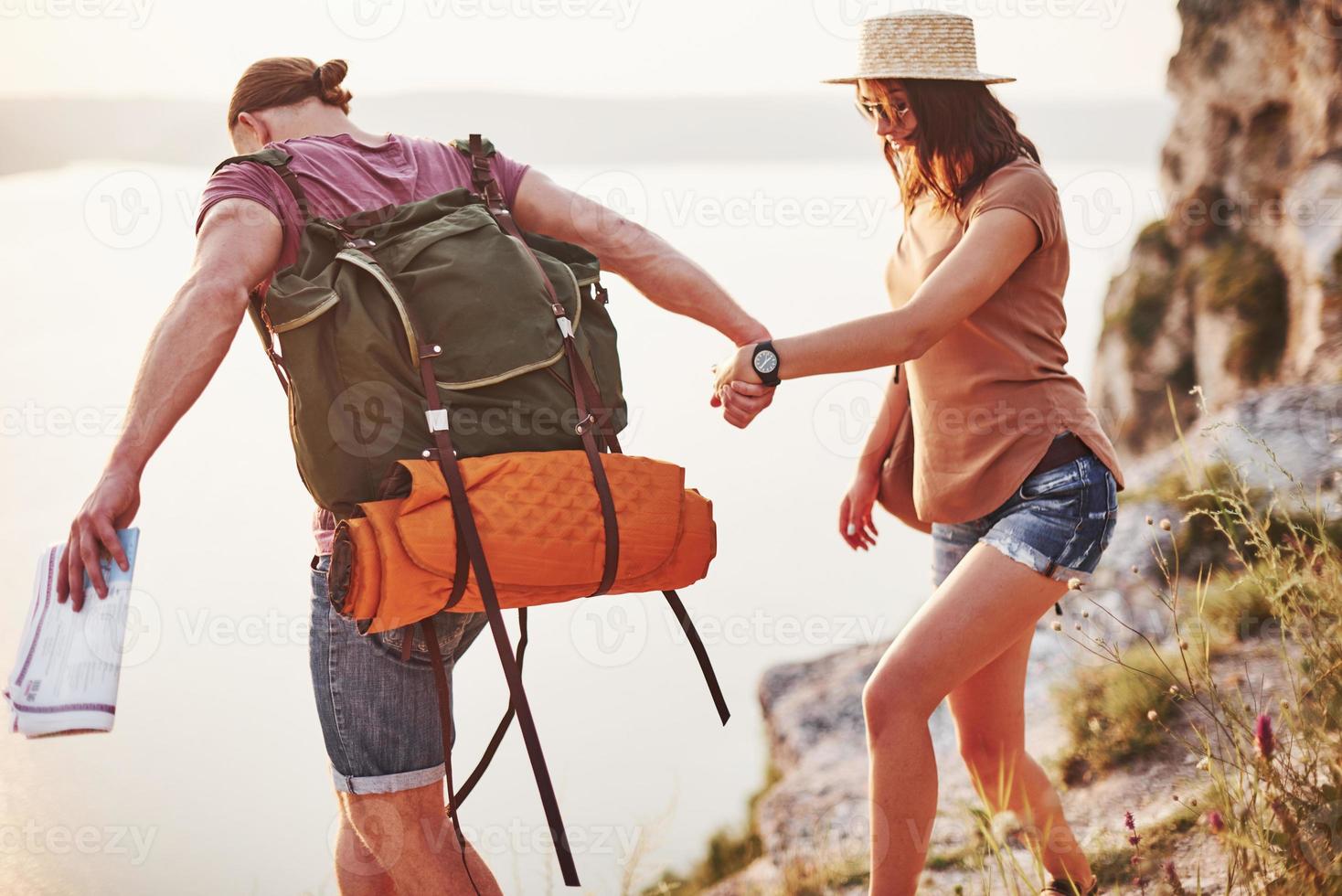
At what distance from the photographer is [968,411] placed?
8.33 feet

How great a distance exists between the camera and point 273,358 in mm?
2168

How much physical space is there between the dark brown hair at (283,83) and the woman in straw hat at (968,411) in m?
1.14

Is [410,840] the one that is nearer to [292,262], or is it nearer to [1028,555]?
[292,262]

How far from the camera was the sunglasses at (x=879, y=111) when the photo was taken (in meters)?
2.57

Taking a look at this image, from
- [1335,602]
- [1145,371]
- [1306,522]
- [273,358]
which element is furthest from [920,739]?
[1145,371]

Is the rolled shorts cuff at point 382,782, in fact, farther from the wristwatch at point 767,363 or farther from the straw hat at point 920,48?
the straw hat at point 920,48

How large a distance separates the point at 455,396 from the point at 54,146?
5692mm

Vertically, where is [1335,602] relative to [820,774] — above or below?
above

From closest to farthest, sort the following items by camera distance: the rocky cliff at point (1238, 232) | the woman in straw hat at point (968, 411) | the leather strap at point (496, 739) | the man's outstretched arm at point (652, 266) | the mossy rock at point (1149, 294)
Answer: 1. the leather strap at point (496, 739)
2. the woman in straw hat at point (968, 411)
3. the man's outstretched arm at point (652, 266)
4. the rocky cliff at point (1238, 232)
5. the mossy rock at point (1149, 294)

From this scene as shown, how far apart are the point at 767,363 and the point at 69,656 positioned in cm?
144

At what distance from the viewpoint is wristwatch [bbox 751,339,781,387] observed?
2395 millimetres

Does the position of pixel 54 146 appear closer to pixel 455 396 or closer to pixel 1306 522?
pixel 455 396

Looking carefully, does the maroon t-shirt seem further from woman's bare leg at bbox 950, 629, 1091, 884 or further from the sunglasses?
woman's bare leg at bbox 950, 629, 1091, 884

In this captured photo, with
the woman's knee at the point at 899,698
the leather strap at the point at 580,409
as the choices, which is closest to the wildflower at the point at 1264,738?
the woman's knee at the point at 899,698
